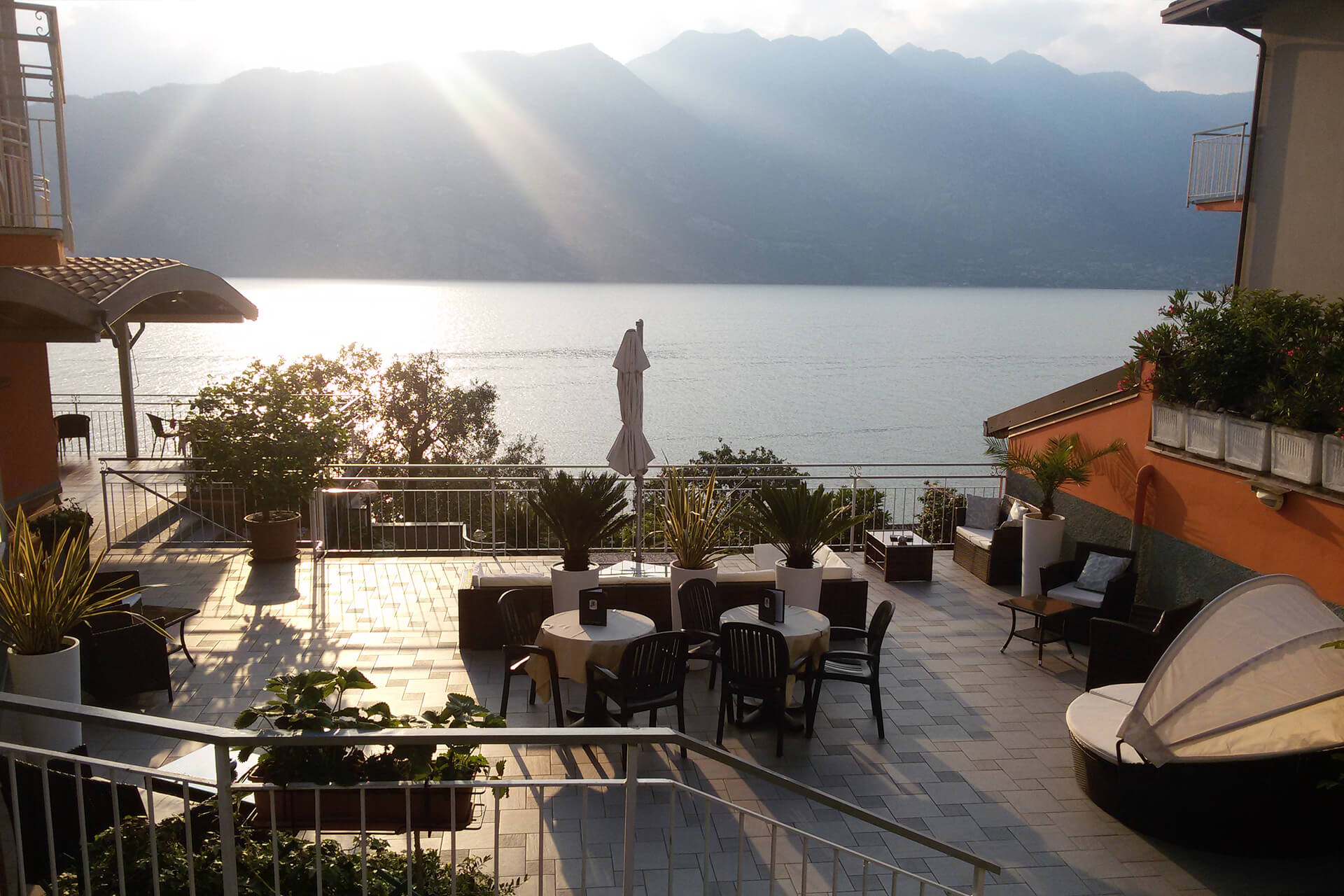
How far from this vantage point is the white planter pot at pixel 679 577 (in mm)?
7496

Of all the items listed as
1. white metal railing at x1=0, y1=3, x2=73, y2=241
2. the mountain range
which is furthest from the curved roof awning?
the mountain range

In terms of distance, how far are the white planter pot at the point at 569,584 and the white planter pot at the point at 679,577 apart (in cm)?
64

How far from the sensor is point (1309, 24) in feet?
29.8

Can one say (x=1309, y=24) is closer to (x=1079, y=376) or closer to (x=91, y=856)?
(x=91, y=856)

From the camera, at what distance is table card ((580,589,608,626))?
252 inches

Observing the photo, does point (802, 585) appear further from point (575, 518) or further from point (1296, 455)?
point (1296, 455)

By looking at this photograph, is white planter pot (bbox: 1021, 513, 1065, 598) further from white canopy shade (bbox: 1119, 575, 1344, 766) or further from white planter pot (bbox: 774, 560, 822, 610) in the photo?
white canopy shade (bbox: 1119, 575, 1344, 766)

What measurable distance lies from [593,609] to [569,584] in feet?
3.39

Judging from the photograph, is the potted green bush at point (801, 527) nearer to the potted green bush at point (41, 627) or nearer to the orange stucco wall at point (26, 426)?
the potted green bush at point (41, 627)

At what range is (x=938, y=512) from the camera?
13477 mm

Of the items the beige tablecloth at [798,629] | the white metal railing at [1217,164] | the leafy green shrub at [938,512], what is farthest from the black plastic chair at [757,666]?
the white metal railing at [1217,164]

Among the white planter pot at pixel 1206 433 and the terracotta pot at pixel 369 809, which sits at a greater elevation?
the white planter pot at pixel 1206 433

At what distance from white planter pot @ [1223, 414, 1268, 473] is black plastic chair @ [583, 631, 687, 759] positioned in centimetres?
485

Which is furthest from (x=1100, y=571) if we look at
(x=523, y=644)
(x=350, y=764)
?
(x=350, y=764)
